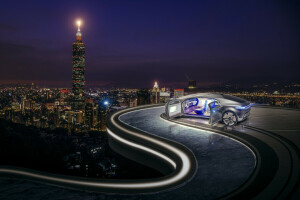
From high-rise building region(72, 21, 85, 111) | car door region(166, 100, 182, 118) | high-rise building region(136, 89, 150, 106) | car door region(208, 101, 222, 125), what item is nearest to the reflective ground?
car door region(208, 101, 222, 125)

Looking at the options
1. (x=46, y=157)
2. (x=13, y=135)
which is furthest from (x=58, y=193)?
(x=13, y=135)

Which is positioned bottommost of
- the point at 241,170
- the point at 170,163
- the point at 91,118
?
the point at 91,118

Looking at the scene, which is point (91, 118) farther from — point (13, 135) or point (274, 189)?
point (274, 189)

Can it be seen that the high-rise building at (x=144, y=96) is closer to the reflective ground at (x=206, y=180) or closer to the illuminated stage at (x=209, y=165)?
the illuminated stage at (x=209, y=165)

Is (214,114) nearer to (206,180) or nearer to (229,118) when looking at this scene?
(229,118)

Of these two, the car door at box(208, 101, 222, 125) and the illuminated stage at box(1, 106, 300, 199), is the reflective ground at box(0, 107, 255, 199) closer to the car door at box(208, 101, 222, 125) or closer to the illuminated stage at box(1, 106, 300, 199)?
the illuminated stage at box(1, 106, 300, 199)
